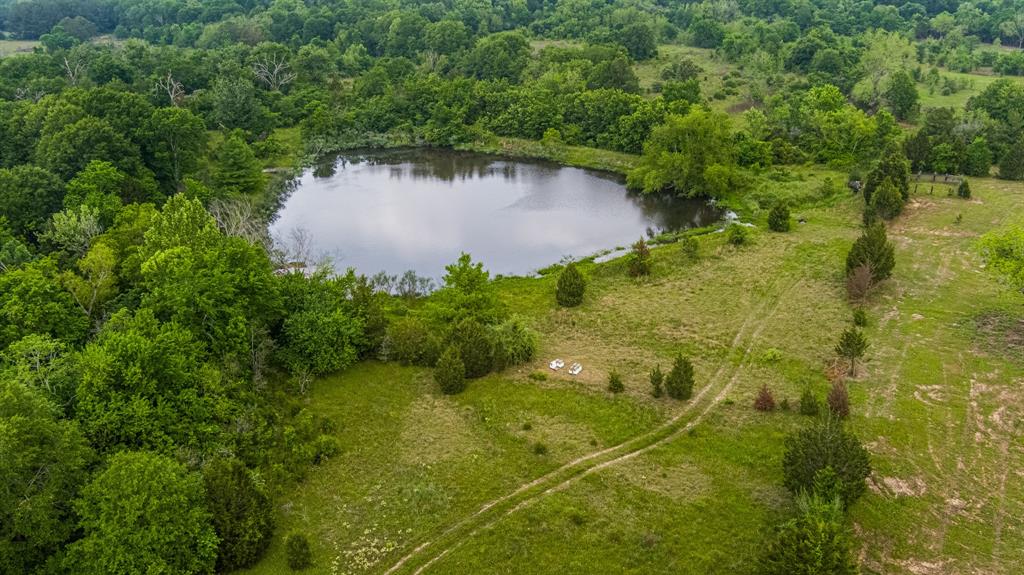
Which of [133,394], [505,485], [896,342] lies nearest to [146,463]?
[133,394]

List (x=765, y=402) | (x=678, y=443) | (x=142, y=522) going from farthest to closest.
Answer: (x=765, y=402) → (x=678, y=443) → (x=142, y=522)

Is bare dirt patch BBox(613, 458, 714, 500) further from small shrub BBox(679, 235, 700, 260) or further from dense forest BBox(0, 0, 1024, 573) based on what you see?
small shrub BBox(679, 235, 700, 260)

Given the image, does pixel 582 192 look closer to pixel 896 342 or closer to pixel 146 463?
pixel 896 342

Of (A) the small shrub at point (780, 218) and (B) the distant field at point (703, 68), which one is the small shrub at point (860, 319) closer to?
(A) the small shrub at point (780, 218)

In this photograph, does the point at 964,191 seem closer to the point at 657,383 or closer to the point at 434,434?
the point at 657,383

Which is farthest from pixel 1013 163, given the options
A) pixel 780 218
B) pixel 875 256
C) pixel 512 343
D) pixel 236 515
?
pixel 236 515

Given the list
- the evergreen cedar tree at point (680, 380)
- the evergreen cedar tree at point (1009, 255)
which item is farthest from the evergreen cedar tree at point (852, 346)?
the evergreen cedar tree at point (1009, 255)
